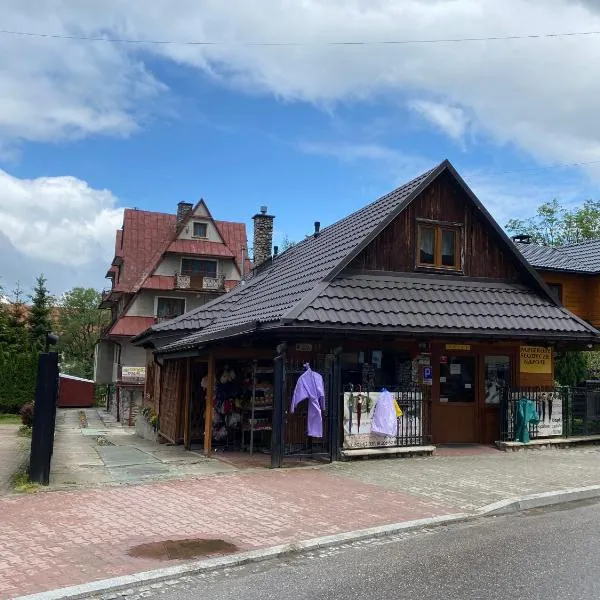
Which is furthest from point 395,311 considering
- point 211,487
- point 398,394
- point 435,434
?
point 211,487

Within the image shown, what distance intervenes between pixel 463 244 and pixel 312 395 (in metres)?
6.52

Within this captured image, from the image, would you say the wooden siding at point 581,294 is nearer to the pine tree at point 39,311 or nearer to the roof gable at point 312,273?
the roof gable at point 312,273

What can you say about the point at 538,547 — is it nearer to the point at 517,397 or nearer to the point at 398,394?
the point at 398,394

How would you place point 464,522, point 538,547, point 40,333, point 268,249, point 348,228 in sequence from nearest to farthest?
point 538,547
point 464,522
point 348,228
point 268,249
point 40,333

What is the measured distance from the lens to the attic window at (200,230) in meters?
44.3

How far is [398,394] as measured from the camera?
13477 mm

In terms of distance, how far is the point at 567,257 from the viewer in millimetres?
30000

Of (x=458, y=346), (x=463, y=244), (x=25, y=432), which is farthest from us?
(x=25, y=432)

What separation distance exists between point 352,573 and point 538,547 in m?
2.12

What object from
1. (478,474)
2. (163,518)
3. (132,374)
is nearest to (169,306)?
(132,374)

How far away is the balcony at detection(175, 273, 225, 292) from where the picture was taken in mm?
42103

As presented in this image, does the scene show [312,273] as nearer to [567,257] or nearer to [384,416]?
[384,416]

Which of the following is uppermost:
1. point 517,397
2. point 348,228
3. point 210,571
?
point 348,228

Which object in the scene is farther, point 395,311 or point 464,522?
point 395,311
